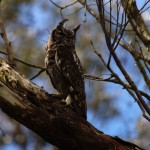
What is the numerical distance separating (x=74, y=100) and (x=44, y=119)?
2.60 feet

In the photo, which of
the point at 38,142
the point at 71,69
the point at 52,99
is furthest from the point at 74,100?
the point at 38,142

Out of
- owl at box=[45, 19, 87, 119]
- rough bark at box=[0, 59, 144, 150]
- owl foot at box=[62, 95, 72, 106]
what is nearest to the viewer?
rough bark at box=[0, 59, 144, 150]

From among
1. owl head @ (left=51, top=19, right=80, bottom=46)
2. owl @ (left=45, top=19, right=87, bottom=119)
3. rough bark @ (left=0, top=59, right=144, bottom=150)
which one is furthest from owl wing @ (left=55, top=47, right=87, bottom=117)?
rough bark @ (left=0, top=59, right=144, bottom=150)

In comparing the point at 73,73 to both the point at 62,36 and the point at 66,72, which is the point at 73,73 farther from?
the point at 62,36

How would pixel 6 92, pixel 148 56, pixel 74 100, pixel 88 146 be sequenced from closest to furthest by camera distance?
pixel 6 92 → pixel 88 146 → pixel 74 100 → pixel 148 56

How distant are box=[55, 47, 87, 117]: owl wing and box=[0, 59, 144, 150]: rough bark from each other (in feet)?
2.06

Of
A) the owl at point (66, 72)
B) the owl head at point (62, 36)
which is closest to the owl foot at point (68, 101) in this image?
the owl at point (66, 72)

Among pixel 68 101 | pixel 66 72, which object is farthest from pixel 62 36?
pixel 68 101

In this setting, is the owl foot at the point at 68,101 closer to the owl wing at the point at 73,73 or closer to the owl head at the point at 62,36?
the owl wing at the point at 73,73

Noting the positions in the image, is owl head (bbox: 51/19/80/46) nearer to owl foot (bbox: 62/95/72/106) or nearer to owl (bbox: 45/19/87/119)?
owl (bbox: 45/19/87/119)

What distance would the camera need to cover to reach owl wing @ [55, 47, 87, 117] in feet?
11.8

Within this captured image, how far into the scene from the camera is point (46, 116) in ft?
9.07

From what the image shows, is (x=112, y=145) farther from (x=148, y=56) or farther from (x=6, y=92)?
(x=148, y=56)

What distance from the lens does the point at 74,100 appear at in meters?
3.51
